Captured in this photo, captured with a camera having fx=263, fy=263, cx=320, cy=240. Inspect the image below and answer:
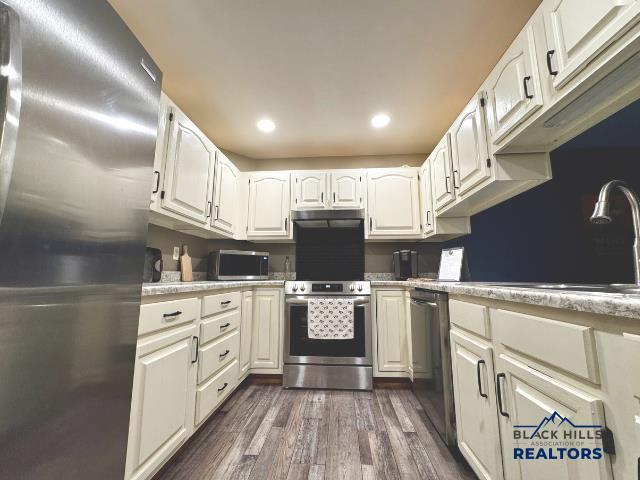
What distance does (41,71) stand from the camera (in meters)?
0.54

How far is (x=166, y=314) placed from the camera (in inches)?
45.5

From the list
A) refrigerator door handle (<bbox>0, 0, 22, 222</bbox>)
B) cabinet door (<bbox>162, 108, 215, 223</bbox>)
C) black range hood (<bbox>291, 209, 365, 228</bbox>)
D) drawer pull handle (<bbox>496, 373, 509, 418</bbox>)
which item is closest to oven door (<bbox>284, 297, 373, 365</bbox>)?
black range hood (<bbox>291, 209, 365, 228</bbox>)

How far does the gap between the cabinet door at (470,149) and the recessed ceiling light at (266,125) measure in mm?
1569

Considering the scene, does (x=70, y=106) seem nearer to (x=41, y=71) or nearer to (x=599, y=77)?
(x=41, y=71)

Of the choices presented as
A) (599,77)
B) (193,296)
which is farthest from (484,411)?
(193,296)

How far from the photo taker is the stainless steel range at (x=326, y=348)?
221cm

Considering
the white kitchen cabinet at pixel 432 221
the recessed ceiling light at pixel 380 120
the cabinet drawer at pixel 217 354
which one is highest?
the recessed ceiling light at pixel 380 120

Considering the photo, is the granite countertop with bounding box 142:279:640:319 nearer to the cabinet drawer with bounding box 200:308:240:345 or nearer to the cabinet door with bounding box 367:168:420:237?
the cabinet drawer with bounding box 200:308:240:345

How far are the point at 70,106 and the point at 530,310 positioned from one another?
135 cm

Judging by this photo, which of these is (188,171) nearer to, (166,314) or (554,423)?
(166,314)

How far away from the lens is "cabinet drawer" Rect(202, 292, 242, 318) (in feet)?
5.11

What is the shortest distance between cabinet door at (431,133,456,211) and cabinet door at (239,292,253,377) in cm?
182

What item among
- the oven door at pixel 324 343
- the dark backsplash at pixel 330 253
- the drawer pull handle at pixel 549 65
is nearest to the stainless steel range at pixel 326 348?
the oven door at pixel 324 343

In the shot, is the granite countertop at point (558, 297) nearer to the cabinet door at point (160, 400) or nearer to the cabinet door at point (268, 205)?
the cabinet door at point (160, 400)
